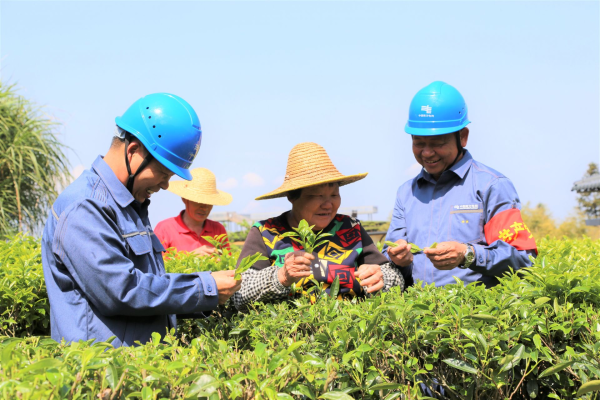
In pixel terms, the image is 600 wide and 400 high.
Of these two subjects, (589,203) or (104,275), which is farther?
(589,203)

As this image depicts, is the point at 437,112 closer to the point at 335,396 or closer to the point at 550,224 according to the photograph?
the point at 335,396

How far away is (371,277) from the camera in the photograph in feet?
10.9

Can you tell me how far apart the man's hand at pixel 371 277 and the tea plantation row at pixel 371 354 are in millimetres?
431

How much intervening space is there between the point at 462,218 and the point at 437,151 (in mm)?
520

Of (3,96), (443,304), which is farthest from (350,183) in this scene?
(3,96)

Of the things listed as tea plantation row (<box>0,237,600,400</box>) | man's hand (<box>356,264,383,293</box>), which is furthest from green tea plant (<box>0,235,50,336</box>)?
man's hand (<box>356,264,383,293</box>)

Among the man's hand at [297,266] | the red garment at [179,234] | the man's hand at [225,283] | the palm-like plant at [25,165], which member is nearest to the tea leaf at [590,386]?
the man's hand at [297,266]

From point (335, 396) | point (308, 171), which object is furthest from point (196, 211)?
point (335, 396)

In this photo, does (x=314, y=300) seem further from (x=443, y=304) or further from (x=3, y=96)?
(x=3, y=96)

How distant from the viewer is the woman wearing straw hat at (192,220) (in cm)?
638

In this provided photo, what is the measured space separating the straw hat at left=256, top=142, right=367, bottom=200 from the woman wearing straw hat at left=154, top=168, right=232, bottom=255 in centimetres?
279

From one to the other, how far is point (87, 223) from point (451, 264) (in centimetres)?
213

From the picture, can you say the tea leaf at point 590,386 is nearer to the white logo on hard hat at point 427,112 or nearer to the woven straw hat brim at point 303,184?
the woven straw hat brim at point 303,184

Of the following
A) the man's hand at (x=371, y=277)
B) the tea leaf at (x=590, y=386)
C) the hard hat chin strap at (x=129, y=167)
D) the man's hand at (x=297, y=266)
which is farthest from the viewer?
the man's hand at (x=371, y=277)
